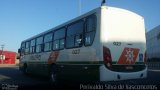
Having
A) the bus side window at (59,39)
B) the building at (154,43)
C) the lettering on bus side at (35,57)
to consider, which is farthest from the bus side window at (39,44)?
the building at (154,43)

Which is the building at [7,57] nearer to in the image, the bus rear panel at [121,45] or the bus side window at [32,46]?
the bus side window at [32,46]

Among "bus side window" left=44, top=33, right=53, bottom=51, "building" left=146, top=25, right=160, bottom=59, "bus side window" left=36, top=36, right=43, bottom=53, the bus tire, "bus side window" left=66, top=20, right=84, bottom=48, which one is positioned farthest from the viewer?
"building" left=146, top=25, right=160, bottom=59

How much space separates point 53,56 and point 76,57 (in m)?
3.46

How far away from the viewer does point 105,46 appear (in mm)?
12211

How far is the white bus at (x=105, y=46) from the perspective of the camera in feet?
40.3

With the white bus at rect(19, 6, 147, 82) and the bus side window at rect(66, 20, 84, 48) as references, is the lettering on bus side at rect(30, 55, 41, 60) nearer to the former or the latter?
the white bus at rect(19, 6, 147, 82)

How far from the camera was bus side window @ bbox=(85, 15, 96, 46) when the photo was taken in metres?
12.7

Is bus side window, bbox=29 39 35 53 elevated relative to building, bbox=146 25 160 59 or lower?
lower

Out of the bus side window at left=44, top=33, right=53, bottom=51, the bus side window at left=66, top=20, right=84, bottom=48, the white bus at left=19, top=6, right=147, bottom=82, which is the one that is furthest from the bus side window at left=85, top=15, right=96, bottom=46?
the bus side window at left=44, top=33, right=53, bottom=51

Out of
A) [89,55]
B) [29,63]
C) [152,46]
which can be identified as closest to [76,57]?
[89,55]

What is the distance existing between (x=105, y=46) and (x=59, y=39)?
15.8 ft

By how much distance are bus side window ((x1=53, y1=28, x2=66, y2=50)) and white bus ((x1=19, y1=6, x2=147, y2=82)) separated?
331 mm

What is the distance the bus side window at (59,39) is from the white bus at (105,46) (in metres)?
0.33

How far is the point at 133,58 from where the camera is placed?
13023mm
